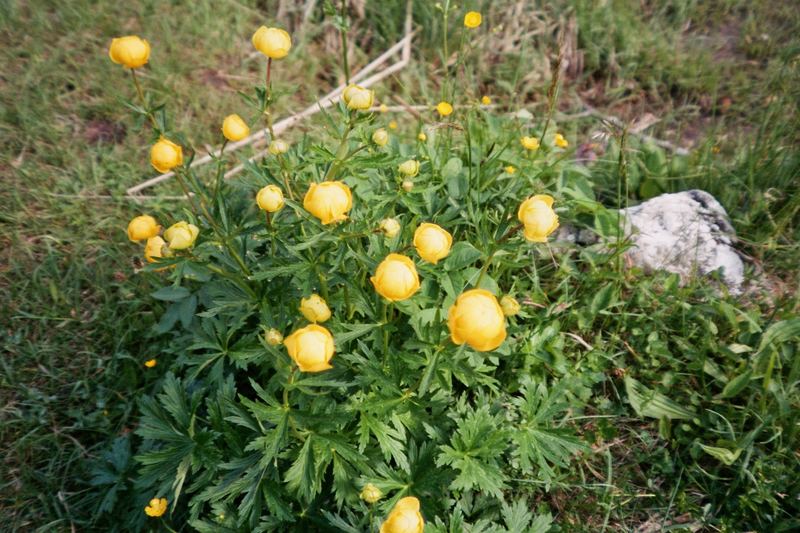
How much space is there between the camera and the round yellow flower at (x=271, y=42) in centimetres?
152

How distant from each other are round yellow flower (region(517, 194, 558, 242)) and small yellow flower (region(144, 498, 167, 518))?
125 cm

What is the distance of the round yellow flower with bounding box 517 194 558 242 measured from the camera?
4.35 ft

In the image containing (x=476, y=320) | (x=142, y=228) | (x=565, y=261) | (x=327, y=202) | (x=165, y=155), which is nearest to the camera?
(x=476, y=320)

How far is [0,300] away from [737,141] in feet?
11.0

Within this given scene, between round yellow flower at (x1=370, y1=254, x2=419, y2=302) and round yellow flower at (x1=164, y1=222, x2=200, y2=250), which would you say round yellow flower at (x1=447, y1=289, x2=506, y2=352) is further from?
round yellow flower at (x1=164, y1=222, x2=200, y2=250)

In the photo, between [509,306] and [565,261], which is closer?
[509,306]

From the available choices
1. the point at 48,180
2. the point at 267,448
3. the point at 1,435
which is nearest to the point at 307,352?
the point at 267,448

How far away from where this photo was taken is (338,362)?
59.3 inches

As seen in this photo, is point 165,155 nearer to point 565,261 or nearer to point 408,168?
point 408,168

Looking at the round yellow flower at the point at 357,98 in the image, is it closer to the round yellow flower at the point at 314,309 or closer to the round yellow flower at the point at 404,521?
the round yellow flower at the point at 314,309

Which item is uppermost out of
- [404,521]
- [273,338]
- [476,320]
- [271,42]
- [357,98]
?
[271,42]

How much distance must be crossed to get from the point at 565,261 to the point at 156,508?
159cm

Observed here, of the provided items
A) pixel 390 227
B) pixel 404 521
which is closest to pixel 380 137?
pixel 390 227

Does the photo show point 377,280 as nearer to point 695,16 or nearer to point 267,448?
point 267,448
